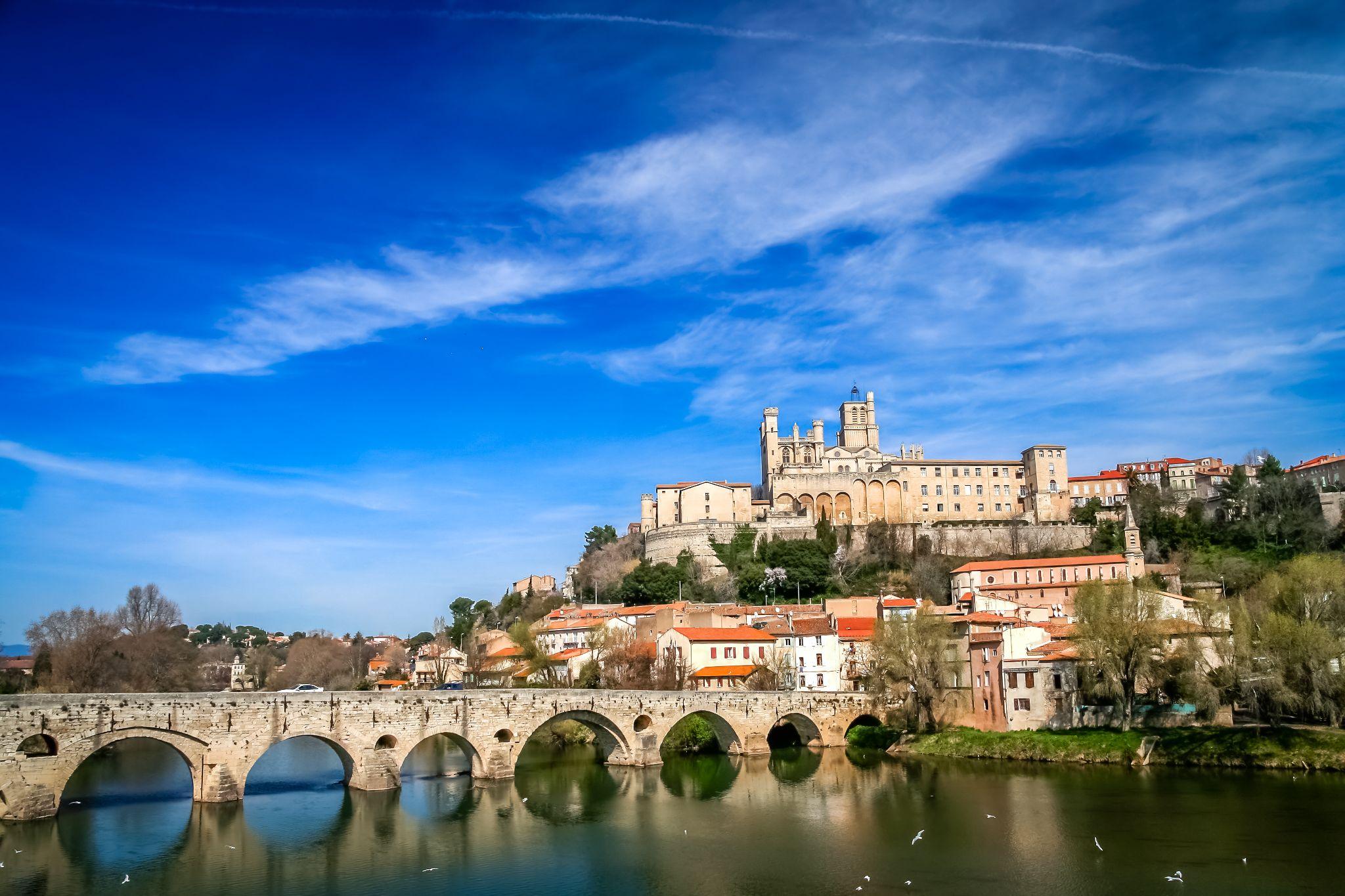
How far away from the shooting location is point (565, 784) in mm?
42000

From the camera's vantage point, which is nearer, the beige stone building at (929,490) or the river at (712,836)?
the river at (712,836)

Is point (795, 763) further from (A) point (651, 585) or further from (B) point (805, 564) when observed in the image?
(A) point (651, 585)

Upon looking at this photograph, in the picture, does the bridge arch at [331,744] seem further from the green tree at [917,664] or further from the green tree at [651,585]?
the green tree at [651,585]

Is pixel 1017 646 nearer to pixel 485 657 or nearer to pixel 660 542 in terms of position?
pixel 485 657

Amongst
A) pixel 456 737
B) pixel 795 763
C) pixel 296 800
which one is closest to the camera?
pixel 296 800

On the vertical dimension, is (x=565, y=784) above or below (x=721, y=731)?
below

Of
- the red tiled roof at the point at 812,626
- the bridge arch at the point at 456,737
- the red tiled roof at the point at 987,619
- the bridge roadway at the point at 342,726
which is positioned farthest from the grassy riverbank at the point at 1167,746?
the bridge arch at the point at 456,737

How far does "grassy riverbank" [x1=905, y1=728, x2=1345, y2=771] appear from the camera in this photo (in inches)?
1495

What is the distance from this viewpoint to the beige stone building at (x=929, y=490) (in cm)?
9894

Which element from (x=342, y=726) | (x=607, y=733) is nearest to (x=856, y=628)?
(x=607, y=733)

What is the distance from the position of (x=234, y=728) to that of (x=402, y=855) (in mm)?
8779

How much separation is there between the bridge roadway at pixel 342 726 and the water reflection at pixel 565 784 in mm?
1468

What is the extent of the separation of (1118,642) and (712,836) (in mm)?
22113

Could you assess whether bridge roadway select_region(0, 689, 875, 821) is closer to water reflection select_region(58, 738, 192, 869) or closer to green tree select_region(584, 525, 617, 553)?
water reflection select_region(58, 738, 192, 869)
